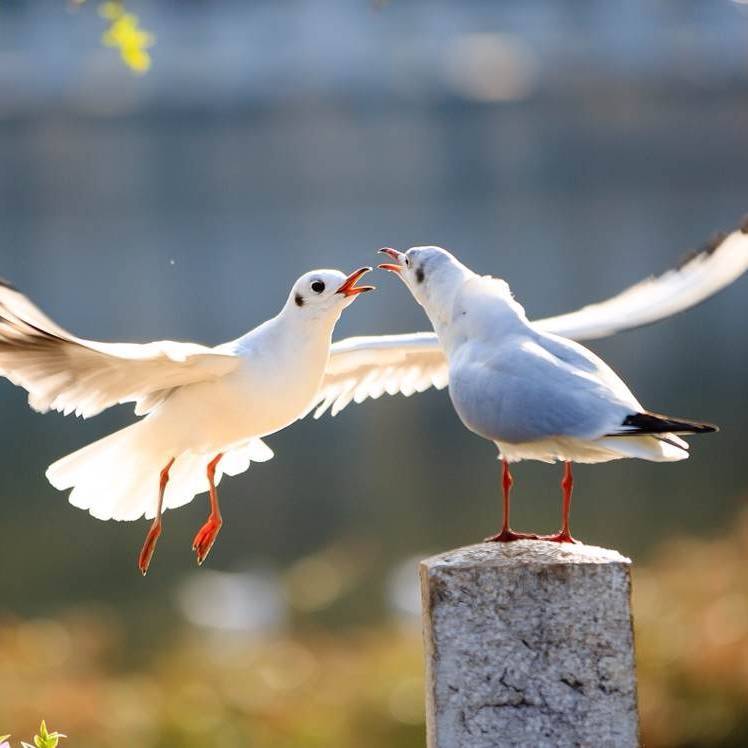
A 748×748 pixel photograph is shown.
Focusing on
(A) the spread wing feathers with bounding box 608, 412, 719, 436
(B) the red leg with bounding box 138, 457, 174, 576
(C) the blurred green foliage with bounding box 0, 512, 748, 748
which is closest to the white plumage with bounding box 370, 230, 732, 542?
(A) the spread wing feathers with bounding box 608, 412, 719, 436

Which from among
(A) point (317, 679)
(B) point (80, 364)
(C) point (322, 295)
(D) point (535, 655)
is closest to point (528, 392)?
(D) point (535, 655)

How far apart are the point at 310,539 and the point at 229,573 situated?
74cm

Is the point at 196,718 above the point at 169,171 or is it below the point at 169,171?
below

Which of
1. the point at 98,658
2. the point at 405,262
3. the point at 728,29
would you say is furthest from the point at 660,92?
the point at 405,262

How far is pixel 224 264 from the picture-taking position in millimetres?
11344

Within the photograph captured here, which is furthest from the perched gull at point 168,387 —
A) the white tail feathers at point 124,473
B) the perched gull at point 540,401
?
the perched gull at point 540,401

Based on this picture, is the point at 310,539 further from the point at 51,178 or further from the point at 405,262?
the point at 405,262

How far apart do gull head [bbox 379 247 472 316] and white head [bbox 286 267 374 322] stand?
0.10 m

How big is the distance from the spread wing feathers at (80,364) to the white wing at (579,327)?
40 cm

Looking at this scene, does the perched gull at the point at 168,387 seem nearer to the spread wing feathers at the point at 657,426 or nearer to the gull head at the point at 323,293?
the gull head at the point at 323,293

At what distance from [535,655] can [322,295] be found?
3.22 feet

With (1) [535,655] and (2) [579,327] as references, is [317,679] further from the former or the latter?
(1) [535,655]

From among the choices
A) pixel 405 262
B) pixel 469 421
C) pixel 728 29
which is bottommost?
pixel 469 421

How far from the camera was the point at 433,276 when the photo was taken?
8.11 ft
